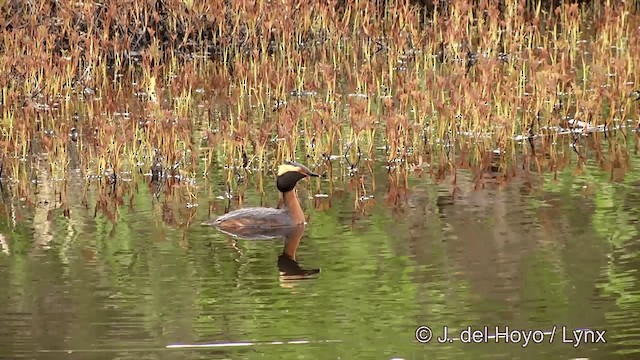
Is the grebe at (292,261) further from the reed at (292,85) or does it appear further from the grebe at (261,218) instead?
the reed at (292,85)

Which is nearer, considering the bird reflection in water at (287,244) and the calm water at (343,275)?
the calm water at (343,275)

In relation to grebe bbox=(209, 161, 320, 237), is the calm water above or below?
below

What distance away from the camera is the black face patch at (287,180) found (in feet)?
34.1

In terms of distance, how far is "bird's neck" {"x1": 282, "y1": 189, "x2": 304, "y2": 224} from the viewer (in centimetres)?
1016

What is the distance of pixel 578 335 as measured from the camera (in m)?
7.52

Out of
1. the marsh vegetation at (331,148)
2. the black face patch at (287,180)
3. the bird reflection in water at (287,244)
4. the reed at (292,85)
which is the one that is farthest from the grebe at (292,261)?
the reed at (292,85)

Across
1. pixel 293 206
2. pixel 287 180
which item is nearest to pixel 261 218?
pixel 293 206

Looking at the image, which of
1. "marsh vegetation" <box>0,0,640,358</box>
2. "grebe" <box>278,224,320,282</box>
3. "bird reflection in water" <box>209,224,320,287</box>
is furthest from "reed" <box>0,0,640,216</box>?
"grebe" <box>278,224,320,282</box>

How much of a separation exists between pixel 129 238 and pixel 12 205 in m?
1.47

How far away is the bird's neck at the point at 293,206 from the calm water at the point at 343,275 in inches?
5.2

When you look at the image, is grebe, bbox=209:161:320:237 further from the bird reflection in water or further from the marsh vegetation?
the marsh vegetation

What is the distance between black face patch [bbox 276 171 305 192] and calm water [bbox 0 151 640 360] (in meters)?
0.26

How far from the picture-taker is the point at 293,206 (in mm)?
10250

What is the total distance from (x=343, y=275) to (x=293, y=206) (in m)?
1.50
